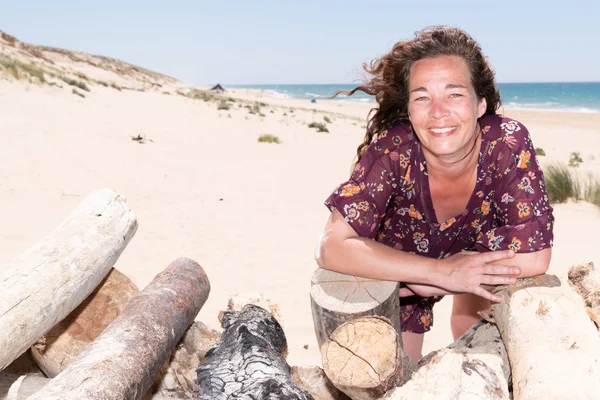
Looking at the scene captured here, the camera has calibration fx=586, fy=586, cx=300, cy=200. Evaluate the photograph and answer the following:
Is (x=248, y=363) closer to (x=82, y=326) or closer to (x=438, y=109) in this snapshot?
(x=82, y=326)

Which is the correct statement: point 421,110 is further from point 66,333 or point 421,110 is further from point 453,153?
point 66,333

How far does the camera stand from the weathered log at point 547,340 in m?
1.95

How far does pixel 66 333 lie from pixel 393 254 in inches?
70.9

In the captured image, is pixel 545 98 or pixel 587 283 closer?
pixel 587 283

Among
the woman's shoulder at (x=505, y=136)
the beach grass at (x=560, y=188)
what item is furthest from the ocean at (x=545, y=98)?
the woman's shoulder at (x=505, y=136)

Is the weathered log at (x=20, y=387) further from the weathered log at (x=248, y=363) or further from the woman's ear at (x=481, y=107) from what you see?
the woman's ear at (x=481, y=107)

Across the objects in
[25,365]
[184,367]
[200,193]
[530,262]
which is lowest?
[200,193]

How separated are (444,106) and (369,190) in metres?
0.54

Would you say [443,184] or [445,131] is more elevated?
[445,131]

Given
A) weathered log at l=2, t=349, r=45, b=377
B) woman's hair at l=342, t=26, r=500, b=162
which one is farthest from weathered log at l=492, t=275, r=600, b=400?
weathered log at l=2, t=349, r=45, b=377

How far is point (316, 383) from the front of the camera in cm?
293

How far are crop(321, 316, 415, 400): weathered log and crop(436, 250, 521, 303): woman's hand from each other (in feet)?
1.83

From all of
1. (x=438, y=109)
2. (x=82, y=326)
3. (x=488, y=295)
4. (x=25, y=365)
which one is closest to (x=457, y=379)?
(x=488, y=295)

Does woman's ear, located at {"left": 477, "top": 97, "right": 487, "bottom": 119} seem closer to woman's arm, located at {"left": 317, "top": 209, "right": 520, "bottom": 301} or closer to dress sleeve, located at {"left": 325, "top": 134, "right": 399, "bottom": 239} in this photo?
dress sleeve, located at {"left": 325, "top": 134, "right": 399, "bottom": 239}
